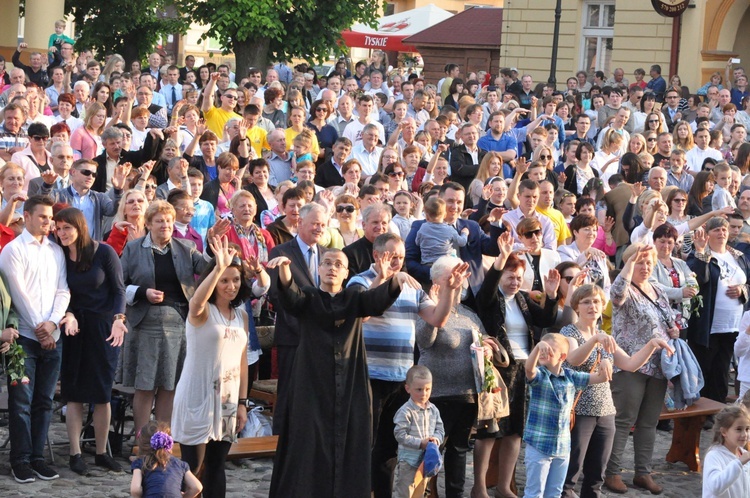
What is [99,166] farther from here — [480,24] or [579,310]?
[480,24]

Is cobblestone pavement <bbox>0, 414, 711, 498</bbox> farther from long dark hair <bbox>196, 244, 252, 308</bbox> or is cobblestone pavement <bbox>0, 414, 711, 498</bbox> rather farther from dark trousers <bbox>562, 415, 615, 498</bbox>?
long dark hair <bbox>196, 244, 252, 308</bbox>

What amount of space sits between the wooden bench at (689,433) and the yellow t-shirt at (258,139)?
568 centimetres

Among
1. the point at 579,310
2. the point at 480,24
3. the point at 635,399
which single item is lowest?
the point at 635,399

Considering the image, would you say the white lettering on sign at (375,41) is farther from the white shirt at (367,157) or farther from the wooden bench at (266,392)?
the wooden bench at (266,392)

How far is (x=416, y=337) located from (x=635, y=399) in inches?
76.6

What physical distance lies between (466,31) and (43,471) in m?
31.8

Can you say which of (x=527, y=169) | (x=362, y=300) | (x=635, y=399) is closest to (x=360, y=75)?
(x=527, y=169)

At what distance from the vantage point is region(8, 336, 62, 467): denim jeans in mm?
8594

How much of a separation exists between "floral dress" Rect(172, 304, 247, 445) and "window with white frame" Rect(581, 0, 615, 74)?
1057 inches

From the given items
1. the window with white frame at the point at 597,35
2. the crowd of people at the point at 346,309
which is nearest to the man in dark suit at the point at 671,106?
the crowd of people at the point at 346,309

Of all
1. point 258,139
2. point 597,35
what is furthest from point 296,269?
point 597,35

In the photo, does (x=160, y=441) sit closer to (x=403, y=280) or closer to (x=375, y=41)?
(x=403, y=280)

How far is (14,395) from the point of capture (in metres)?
8.59

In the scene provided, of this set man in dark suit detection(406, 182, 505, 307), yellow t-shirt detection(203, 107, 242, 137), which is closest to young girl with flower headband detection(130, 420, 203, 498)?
man in dark suit detection(406, 182, 505, 307)
